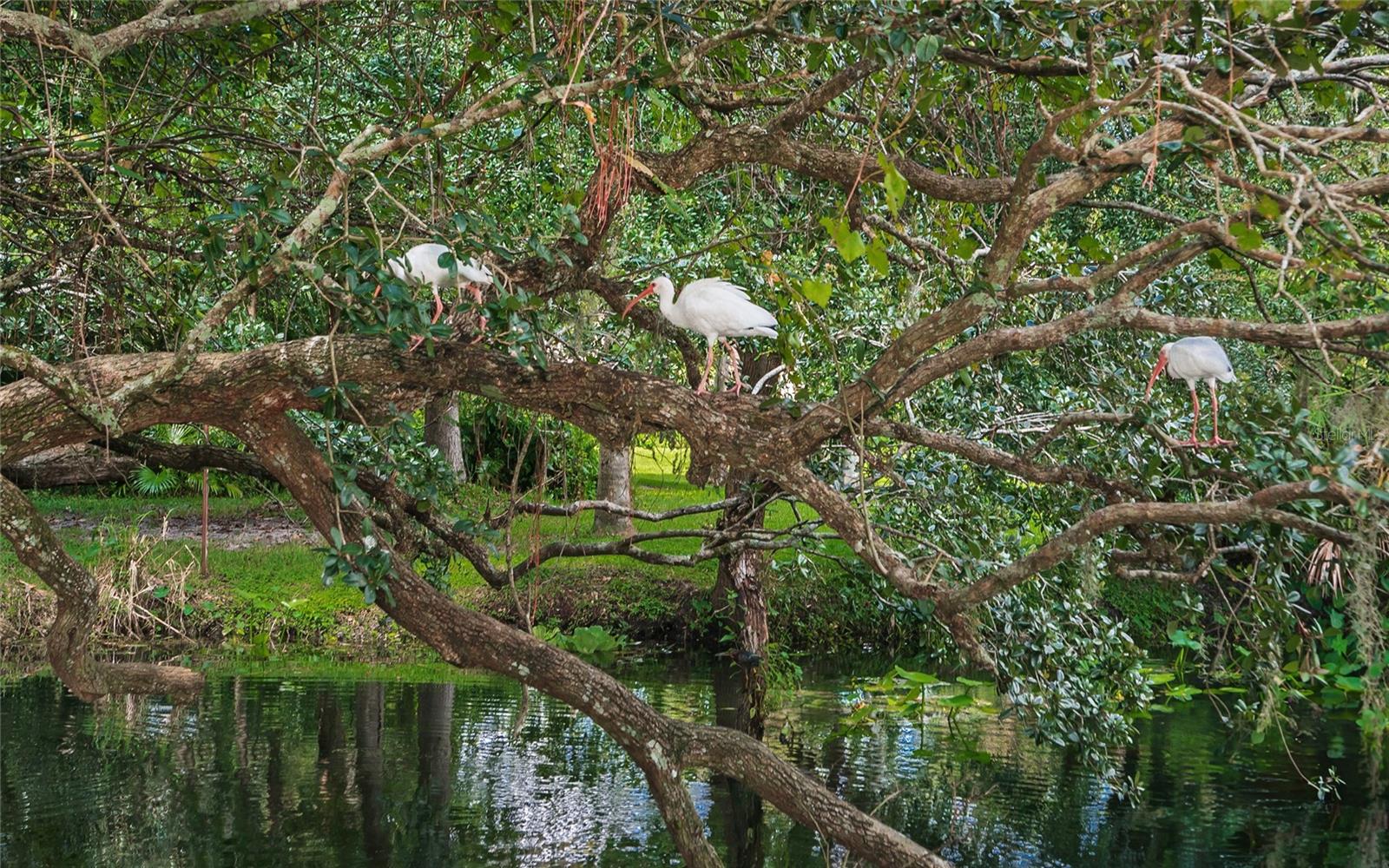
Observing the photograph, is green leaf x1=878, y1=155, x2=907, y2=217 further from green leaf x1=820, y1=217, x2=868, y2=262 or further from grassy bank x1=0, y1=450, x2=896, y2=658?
grassy bank x1=0, y1=450, x2=896, y2=658

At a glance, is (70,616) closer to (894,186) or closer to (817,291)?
(817,291)

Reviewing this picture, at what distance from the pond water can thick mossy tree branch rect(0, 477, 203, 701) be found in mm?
1600

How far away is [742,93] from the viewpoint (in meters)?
5.85

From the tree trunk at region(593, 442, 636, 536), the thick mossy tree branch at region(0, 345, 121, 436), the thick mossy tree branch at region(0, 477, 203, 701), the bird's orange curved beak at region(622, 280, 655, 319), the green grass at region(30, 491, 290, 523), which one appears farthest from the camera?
the green grass at region(30, 491, 290, 523)

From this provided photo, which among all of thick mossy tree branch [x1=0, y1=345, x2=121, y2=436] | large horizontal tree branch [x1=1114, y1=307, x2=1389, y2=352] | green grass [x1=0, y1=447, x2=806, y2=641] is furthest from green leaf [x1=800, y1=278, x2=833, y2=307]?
green grass [x1=0, y1=447, x2=806, y2=641]

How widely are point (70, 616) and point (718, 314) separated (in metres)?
2.91

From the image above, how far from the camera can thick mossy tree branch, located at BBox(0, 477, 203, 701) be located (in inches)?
181

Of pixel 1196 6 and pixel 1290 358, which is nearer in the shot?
pixel 1196 6

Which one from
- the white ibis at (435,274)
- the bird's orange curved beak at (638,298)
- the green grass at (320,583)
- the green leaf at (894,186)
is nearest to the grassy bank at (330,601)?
the green grass at (320,583)

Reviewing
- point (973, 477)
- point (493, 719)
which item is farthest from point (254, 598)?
point (973, 477)

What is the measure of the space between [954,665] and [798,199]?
243 inches

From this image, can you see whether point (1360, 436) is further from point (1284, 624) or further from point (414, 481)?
point (414, 481)

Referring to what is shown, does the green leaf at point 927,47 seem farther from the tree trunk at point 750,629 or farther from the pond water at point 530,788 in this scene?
the tree trunk at point 750,629

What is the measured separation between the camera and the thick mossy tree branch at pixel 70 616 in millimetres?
4609
